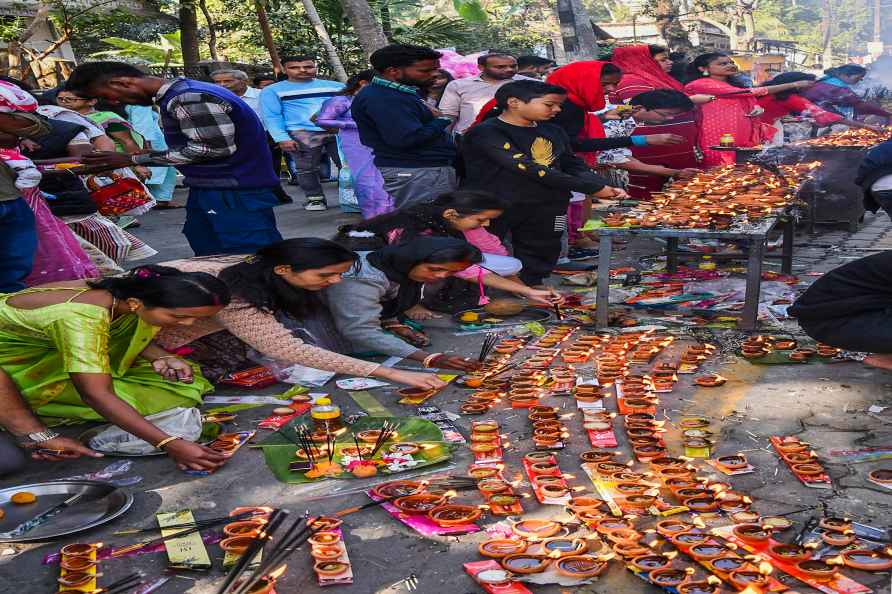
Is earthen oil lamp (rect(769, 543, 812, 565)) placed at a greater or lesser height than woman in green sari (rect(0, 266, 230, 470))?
lesser

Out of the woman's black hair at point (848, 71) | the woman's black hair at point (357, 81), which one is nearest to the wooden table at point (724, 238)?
the woman's black hair at point (357, 81)

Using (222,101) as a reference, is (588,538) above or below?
below

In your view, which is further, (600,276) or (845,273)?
(600,276)

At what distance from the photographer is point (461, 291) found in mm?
5898

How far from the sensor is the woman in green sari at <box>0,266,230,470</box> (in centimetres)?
325

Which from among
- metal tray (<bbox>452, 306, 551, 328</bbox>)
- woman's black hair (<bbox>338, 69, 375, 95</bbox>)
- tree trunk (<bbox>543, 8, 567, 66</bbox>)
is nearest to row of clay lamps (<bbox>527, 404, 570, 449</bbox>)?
metal tray (<bbox>452, 306, 551, 328</bbox>)

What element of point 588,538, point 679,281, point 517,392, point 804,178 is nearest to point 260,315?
point 517,392

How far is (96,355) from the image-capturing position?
10.7 feet

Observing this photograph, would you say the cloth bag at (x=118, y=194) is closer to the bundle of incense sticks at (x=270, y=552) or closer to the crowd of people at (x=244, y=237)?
the crowd of people at (x=244, y=237)

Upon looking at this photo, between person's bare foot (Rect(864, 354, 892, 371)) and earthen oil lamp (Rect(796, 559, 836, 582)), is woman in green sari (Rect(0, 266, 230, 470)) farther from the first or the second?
person's bare foot (Rect(864, 354, 892, 371))

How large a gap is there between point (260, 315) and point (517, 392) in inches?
48.5

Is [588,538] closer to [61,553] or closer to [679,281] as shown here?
[61,553]

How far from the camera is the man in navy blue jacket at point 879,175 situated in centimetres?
397

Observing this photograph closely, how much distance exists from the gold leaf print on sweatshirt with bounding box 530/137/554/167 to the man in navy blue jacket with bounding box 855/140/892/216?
2.13 meters
